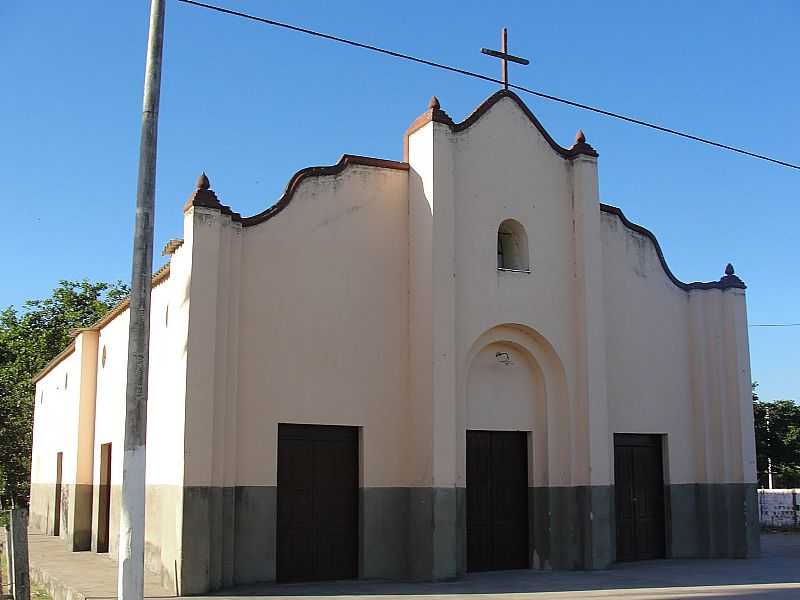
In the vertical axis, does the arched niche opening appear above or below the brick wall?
above

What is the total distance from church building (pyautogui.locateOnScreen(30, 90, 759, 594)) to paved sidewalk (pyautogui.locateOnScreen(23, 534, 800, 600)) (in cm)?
49

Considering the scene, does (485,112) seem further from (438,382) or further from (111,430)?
(111,430)

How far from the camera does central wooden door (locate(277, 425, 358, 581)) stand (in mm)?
14570

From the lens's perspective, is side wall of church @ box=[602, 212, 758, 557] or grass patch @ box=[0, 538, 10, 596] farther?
side wall of church @ box=[602, 212, 758, 557]

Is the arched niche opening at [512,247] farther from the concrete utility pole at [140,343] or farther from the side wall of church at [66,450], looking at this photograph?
the side wall of church at [66,450]

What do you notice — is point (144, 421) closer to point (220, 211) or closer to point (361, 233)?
point (220, 211)

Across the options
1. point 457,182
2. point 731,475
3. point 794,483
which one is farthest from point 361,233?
point 794,483

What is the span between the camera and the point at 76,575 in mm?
15898

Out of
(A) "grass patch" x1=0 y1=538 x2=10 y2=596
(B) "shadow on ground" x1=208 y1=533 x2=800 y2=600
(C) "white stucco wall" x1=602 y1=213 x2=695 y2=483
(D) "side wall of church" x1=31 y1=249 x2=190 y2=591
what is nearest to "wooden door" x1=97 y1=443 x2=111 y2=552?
(D) "side wall of church" x1=31 y1=249 x2=190 y2=591

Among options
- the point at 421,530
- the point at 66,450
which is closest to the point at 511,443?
the point at 421,530

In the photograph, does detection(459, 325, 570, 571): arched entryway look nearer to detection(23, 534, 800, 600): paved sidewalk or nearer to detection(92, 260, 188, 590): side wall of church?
detection(23, 534, 800, 600): paved sidewalk

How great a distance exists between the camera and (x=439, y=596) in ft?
42.3

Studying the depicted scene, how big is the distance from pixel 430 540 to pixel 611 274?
A: 665 centimetres

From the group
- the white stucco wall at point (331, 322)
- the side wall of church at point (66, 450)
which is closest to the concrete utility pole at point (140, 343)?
the white stucco wall at point (331, 322)
